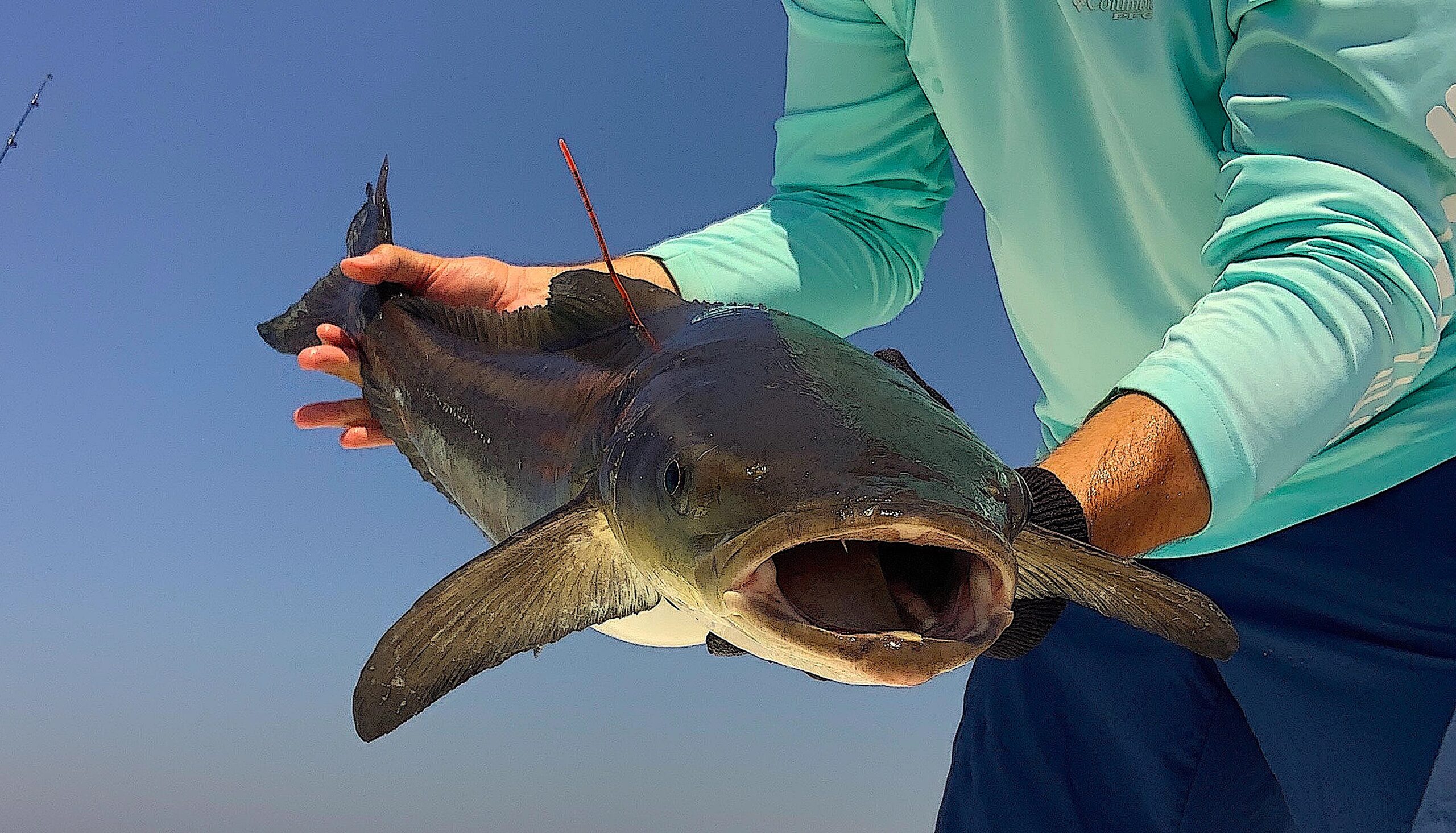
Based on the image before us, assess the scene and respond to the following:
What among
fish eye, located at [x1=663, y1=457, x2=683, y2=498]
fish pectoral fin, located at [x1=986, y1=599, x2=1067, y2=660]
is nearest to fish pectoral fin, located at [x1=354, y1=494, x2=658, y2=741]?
fish eye, located at [x1=663, y1=457, x2=683, y2=498]

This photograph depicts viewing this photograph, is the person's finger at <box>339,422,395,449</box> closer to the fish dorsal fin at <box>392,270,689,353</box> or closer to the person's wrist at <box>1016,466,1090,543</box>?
the fish dorsal fin at <box>392,270,689,353</box>

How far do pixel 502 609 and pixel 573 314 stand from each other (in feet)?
1.80

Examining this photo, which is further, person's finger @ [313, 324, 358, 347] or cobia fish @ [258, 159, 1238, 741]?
person's finger @ [313, 324, 358, 347]

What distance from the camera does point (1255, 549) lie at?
185 cm

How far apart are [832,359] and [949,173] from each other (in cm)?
146

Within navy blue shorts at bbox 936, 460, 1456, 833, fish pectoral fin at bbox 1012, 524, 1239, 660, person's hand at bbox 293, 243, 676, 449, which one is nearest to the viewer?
fish pectoral fin at bbox 1012, 524, 1239, 660

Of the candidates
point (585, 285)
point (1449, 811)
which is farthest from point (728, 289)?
point (1449, 811)

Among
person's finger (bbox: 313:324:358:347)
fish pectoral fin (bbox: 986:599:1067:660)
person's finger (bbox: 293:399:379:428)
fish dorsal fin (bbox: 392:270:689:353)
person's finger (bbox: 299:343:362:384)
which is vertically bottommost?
fish pectoral fin (bbox: 986:599:1067:660)

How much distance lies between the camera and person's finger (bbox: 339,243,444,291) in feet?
7.38

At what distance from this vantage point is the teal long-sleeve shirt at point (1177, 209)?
1.25 metres

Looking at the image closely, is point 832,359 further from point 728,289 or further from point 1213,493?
point 728,289

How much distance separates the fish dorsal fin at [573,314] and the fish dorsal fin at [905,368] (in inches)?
13.0

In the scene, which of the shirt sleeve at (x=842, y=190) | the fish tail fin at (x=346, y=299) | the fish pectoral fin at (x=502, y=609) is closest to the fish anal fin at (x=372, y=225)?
the fish tail fin at (x=346, y=299)

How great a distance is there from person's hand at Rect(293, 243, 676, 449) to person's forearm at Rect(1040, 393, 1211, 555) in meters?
1.33
